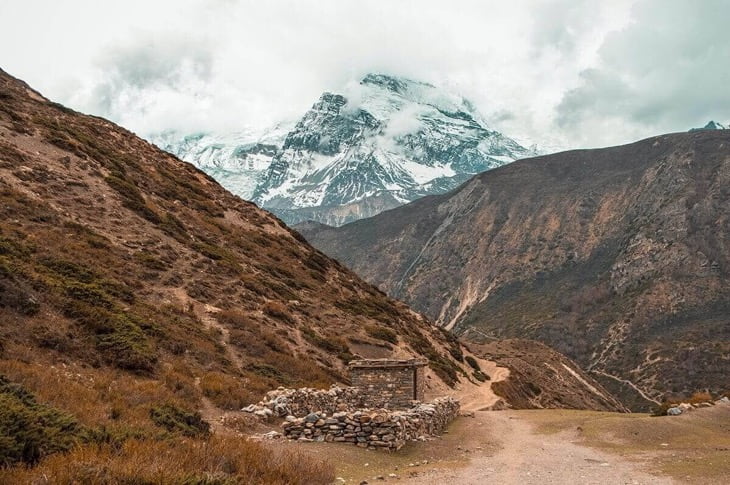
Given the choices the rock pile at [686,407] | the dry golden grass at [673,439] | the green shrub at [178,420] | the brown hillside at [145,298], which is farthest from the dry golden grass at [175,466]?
the rock pile at [686,407]

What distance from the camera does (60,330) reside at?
56.3ft

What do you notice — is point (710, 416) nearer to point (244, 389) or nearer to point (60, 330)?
point (244, 389)

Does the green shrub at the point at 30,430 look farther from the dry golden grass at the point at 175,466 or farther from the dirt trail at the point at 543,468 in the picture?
the dirt trail at the point at 543,468

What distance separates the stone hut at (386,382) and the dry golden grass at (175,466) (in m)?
14.2

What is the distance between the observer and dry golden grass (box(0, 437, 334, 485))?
20.4 feet

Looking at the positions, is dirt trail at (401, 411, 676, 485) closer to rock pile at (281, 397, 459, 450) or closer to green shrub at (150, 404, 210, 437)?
rock pile at (281, 397, 459, 450)

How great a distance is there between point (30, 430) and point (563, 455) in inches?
553

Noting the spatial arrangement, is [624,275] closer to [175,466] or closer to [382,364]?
[382,364]

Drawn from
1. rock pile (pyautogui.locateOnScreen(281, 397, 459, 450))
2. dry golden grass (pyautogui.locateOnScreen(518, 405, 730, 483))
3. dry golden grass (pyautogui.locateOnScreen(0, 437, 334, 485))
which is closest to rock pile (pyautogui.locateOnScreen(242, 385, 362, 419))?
rock pile (pyautogui.locateOnScreen(281, 397, 459, 450))

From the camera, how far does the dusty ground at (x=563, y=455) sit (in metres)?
12.2

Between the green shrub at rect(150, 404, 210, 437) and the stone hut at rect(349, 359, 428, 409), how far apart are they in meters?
12.0

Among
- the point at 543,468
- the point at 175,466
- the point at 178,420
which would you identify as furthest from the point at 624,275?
the point at 175,466

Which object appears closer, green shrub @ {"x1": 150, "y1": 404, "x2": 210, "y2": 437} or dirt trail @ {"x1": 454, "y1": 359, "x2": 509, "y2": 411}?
green shrub @ {"x1": 150, "y1": 404, "x2": 210, "y2": 437}

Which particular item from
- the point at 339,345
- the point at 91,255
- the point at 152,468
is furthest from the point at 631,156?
the point at 152,468
